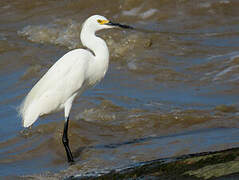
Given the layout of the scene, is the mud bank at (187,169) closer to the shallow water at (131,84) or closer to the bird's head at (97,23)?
the shallow water at (131,84)

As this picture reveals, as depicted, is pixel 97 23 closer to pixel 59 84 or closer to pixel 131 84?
pixel 59 84

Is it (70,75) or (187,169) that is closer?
(187,169)

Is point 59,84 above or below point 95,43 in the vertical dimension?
below

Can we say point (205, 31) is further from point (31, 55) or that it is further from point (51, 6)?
point (51, 6)

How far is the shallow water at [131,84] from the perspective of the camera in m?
6.33

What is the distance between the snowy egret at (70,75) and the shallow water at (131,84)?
501mm

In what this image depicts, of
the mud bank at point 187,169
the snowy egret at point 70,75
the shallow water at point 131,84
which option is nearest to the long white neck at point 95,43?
the snowy egret at point 70,75

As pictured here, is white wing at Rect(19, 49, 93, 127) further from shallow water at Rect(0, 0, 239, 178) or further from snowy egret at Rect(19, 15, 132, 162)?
shallow water at Rect(0, 0, 239, 178)

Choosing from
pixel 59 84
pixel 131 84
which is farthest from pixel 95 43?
pixel 131 84

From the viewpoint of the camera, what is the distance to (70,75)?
6395mm

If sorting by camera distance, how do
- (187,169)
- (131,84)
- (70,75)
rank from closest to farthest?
1. (187,169)
2. (70,75)
3. (131,84)

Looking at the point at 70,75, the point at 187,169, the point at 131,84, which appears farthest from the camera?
the point at 131,84

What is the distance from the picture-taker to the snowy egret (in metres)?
6.40

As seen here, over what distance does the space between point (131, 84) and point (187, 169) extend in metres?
4.93
